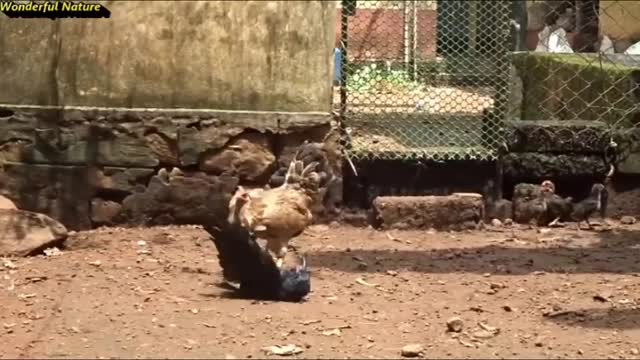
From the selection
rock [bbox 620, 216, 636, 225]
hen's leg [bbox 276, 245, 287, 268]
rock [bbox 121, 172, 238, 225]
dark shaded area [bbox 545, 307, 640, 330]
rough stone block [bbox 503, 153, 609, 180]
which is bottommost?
dark shaded area [bbox 545, 307, 640, 330]

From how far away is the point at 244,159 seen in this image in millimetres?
6148

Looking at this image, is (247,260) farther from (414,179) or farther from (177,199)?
(414,179)

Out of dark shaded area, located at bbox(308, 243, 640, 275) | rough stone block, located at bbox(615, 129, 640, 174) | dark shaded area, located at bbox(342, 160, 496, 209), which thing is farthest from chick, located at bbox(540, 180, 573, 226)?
dark shaded area, located at bbox(308, 243, 640, 275)

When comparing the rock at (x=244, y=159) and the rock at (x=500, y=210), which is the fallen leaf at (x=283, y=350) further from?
the rock at (x=500, y=210)

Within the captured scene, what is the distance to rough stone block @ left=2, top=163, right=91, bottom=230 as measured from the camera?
242 inches

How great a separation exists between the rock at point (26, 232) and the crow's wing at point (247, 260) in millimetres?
1339

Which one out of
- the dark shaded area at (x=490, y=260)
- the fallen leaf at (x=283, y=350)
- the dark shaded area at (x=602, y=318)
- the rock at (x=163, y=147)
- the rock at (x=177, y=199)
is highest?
the rock at (x=163, y=147)

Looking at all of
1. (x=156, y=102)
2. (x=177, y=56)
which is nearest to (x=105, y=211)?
(x=156, y=102)

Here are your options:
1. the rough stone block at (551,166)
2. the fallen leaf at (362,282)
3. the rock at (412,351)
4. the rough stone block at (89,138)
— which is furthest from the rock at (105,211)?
the rock at (412,351)

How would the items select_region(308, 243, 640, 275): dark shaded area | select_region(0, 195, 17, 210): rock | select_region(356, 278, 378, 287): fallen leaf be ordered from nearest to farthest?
select_region(356, 278, 378, 287): fallen leaf < select_region(308, 243, 640, 275): dark shaded area < select_region(0, 195, 17, 210): rock

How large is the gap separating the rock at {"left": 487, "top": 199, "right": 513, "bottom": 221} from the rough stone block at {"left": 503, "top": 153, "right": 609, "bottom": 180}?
0.21 metres

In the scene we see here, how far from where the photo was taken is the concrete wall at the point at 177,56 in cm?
602

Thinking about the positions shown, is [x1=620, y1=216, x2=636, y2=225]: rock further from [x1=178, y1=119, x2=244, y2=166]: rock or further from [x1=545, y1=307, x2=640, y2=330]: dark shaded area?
[x1=178, y1=119, x2=244, y2=166]: rock

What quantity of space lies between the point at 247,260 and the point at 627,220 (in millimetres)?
3022
